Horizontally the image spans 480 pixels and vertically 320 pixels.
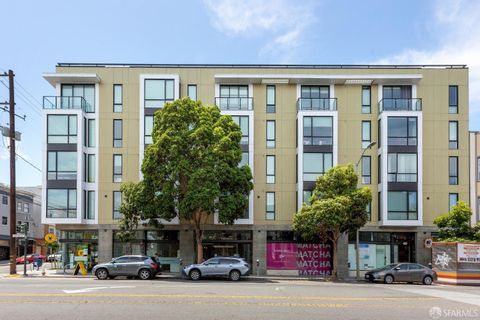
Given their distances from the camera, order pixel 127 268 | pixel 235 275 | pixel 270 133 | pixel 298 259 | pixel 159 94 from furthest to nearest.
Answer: pixel 270 133
pixel 159 94
pixel 298 259
pixel 235 275
pixel 127 268

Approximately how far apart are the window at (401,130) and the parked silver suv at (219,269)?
1475cm

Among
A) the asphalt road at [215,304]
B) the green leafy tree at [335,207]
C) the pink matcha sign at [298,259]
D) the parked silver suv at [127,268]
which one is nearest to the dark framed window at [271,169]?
the pink matcha sign at [298,259]

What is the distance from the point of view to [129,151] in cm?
3497

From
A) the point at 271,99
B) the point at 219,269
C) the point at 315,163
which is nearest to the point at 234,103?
the point at 271,99

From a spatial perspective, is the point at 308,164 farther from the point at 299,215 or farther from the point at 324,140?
the point at 299,215

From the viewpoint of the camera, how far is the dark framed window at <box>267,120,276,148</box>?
1393 inches

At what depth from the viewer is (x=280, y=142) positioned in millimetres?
35312

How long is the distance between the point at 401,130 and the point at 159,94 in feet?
57.6

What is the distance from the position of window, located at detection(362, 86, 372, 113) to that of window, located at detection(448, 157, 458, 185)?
6.91 meters

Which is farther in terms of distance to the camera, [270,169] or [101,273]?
[270,169]

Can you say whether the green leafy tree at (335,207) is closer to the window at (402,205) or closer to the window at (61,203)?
the window at (402,205)

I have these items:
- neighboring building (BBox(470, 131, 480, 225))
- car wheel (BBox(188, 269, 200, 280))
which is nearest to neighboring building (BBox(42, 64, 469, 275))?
neighboring building (BBox(470, 131, 480, 225))

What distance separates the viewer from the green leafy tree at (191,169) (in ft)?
93.9

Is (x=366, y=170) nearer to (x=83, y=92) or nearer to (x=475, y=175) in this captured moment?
(x=475, y=175)
